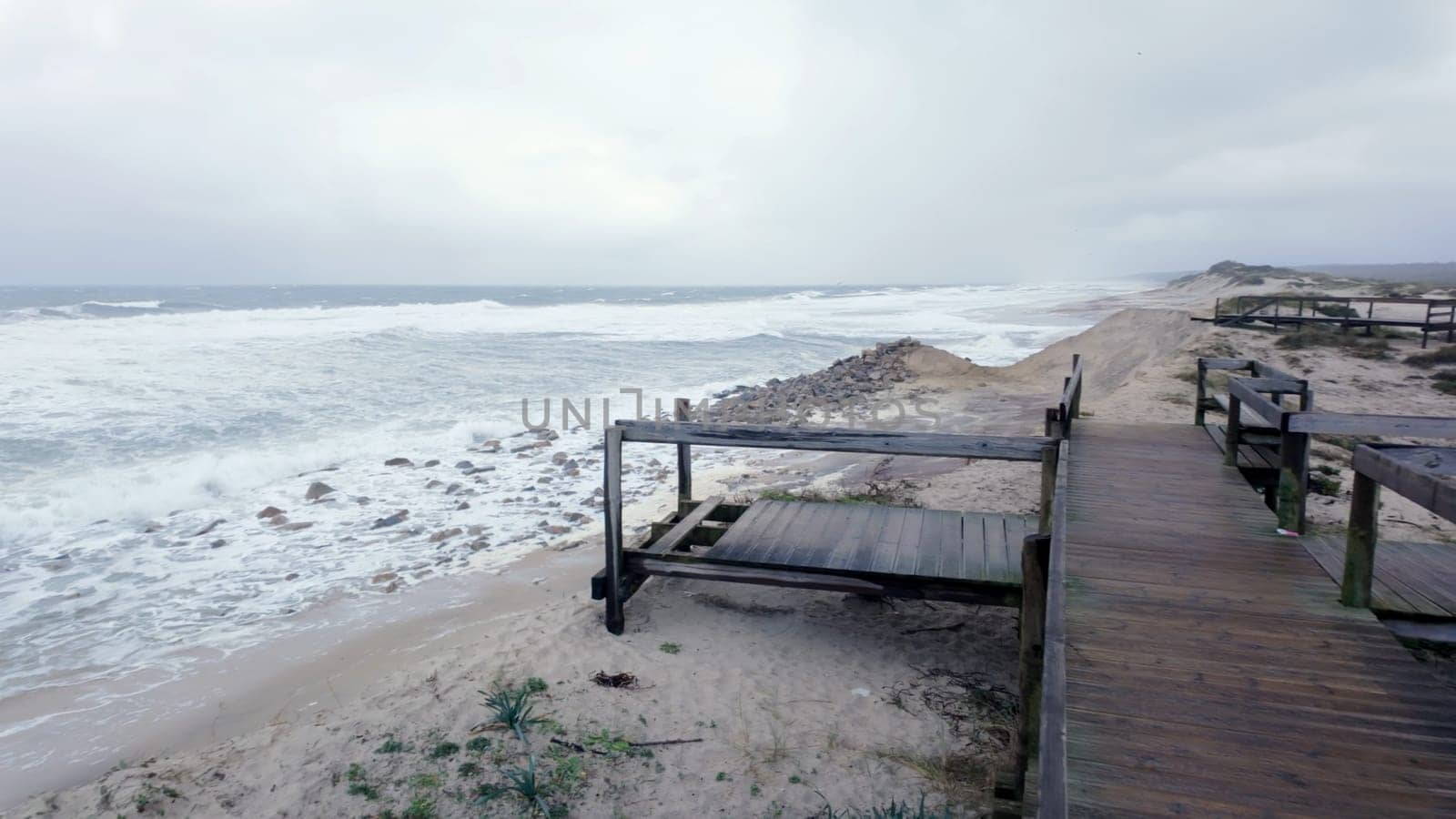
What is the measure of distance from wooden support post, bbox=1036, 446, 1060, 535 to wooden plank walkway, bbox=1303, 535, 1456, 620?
1460mm

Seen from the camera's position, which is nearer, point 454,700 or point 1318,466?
point 454,700

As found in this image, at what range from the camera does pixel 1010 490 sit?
32.1 feet

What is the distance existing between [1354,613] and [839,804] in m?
2.61

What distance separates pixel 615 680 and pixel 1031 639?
9.54 ft

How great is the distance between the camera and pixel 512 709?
16.0 feet

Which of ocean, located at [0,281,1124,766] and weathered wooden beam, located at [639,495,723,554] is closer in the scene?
weathered wooden beam, located at [639,495,723,554]

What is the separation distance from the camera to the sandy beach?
430cm

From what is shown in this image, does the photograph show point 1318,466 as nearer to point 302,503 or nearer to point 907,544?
point 907,544

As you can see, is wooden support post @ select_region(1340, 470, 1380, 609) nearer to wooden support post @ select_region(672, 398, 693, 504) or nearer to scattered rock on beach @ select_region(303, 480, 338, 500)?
wooden support post @ select_region(672, 398, 693, 504)

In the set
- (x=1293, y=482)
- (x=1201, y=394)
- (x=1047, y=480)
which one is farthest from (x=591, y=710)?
(x=1201, y=394)

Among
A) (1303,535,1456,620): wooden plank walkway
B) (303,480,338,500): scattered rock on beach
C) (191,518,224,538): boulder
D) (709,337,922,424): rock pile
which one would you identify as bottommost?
(191,518,224,538): boulder

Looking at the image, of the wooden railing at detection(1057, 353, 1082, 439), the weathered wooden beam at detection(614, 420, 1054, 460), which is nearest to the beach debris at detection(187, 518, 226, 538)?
the weathered wooden beam at detection(614, 420, 1054, 460)

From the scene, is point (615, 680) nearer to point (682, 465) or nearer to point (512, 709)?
point (512, 709)

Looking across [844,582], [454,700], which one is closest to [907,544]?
[844,582]
